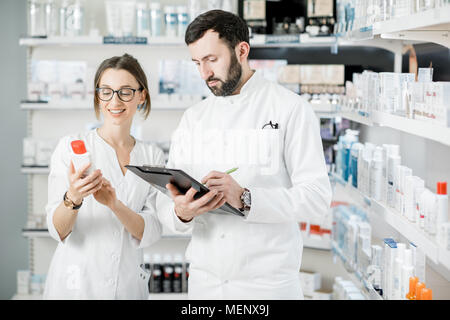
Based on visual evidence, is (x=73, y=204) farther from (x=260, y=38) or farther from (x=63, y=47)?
(x=63, y=47)

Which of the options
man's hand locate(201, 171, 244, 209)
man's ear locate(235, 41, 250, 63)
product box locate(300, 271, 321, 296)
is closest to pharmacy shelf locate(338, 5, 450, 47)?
man's ear locate(235, 41, 250, 63)

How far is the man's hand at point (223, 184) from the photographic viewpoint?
184 cm

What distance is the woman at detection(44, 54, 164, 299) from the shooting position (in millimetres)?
2178

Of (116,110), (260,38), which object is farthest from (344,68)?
(116,110)

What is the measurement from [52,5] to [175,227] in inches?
104

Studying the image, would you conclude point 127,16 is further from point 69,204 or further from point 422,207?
point 422,207

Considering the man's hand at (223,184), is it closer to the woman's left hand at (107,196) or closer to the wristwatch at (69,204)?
the woman's left hand at (107,196)

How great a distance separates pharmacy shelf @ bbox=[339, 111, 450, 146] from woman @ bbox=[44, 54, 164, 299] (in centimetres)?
97

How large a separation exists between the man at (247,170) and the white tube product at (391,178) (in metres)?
0.53

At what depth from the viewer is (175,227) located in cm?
209

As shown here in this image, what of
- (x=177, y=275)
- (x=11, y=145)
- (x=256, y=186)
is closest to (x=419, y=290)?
(x=256, y=186)

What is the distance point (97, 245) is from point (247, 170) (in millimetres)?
646

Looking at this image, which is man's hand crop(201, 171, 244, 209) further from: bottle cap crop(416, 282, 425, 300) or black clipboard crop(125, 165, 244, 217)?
bottle cap crop(416, 282, 425, 300)
